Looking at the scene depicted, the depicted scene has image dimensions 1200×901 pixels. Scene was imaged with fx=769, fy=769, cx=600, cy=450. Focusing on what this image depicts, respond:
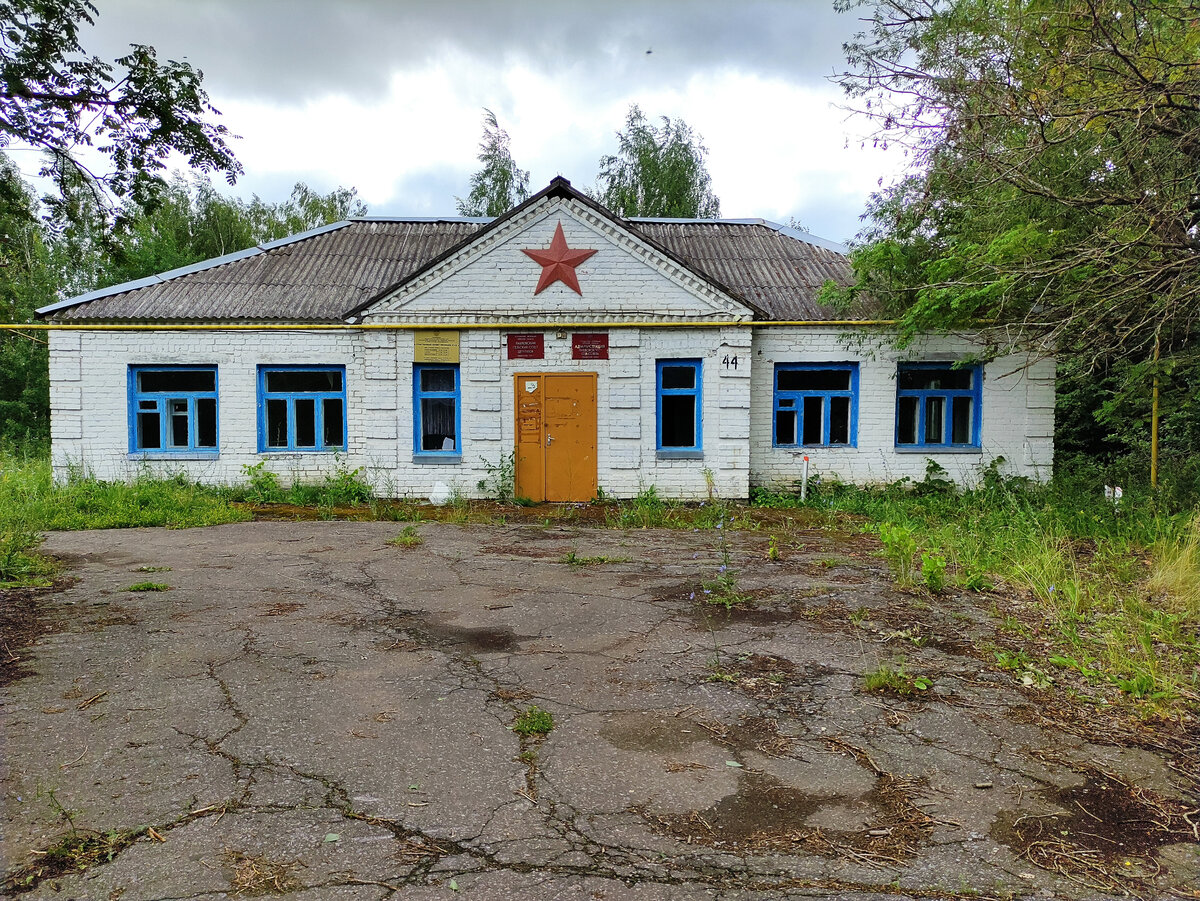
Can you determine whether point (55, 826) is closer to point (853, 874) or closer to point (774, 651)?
point (853, 874)

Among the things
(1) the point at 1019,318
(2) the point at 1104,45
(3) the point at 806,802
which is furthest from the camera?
(1) the point at 1019,318

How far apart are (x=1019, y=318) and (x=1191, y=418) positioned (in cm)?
456

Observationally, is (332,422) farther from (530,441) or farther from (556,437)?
(556,437)

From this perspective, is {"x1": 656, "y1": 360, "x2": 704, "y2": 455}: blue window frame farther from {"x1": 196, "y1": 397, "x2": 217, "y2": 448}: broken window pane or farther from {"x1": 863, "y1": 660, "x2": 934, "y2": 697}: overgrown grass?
{"x1": 863, "y1": 660, "x2": 934, "y2": 697}: overgrown grass

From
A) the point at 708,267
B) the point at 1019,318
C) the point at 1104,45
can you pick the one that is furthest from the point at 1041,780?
the point at 708,267

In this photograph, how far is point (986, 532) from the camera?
8562 mm

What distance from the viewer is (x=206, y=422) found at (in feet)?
43.0

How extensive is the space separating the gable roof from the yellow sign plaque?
3.10 feet

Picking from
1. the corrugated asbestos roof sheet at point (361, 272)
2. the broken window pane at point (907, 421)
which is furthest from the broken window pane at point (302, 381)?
the broken window pane at point (907, 421)

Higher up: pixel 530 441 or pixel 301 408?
pixel 301 408

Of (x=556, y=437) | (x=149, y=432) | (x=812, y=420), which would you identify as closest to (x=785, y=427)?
(x=812, y=420)

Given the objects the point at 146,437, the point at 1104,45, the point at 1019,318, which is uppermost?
the point at 1104,45

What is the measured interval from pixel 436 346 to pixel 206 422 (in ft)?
14.0

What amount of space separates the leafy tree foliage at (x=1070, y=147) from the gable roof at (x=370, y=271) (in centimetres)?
380
